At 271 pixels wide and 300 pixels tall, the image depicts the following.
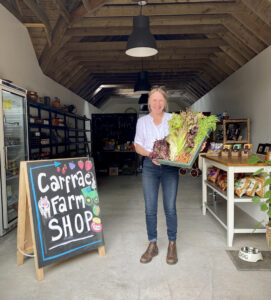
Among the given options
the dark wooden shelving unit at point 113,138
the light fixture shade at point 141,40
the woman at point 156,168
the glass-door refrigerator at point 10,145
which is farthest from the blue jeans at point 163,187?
the dark wooden shelving unit at point 113,138

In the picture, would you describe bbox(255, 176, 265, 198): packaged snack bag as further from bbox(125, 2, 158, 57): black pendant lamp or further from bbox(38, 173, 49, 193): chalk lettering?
bbox(38, 173, 49, 193): chalk lettering

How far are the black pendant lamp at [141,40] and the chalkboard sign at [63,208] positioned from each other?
5.08 feet

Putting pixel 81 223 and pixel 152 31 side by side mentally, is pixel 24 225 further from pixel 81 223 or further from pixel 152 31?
pixel 152 31

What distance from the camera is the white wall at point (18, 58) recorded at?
3.93 m

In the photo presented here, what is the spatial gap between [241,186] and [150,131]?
1.17 m

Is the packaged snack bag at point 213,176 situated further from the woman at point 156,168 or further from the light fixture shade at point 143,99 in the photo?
the light fixture shade at point 143,99

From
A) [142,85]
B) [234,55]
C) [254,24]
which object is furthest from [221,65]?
[254,24]

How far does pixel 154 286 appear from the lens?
2.10m

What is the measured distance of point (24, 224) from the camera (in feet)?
7.86

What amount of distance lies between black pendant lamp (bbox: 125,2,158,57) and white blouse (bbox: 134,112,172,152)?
1.23 meters

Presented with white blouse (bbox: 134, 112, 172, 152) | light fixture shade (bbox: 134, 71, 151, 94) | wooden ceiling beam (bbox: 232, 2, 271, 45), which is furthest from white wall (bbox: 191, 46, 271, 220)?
white blouse (bbox: 134, 112, 172, 152)

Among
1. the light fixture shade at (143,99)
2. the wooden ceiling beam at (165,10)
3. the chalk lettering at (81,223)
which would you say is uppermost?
the wooden ceiling beam at (165,10)

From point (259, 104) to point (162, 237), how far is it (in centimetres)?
280

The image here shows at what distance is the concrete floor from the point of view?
2.02 metres
